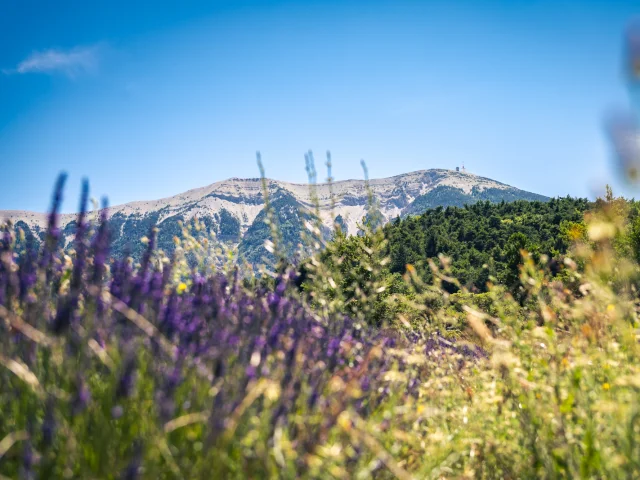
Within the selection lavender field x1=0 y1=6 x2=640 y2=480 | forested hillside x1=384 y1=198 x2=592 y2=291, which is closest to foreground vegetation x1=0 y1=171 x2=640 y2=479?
lavender field x1=0 y1=6 x2=640 y2=480

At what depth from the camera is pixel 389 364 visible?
3504 mm

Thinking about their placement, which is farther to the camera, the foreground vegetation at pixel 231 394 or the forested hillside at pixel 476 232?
the forested hillside at pixel 476 232

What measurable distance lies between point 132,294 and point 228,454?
0.86 metres

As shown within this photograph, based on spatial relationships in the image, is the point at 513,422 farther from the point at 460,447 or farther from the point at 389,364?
the point at 389,364

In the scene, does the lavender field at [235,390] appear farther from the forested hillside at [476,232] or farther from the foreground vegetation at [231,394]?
the forested hillside at [476,232]

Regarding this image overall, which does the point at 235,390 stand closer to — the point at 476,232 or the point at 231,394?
the point at 231,394

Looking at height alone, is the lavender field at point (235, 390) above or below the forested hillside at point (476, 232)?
above

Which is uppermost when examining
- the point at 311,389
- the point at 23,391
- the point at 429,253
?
the point at 23,391

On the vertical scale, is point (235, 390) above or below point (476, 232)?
above

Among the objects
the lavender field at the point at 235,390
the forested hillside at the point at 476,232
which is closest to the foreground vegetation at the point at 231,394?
the lavender field at the point at 235,390

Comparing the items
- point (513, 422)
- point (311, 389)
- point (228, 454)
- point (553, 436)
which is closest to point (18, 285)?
point (228, 454)

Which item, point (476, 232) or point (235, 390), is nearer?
point (235, 390)

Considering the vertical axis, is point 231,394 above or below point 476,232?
above

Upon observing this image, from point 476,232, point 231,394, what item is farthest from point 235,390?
point 476,232
